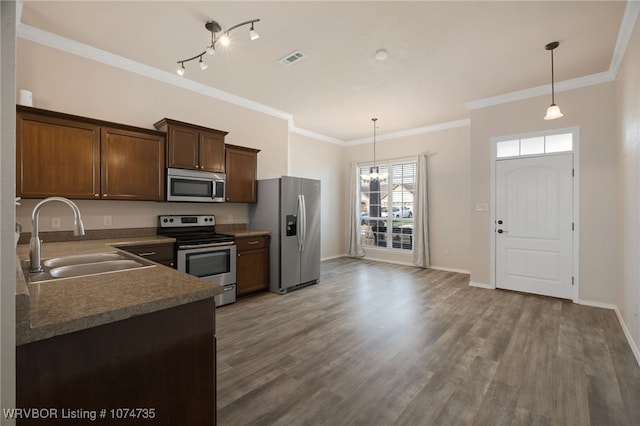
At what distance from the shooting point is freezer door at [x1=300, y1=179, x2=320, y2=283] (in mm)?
4660

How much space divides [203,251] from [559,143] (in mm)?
5141

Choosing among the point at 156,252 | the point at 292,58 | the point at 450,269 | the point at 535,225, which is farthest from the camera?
the point at 450,269

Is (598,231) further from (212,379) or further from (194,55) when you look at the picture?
(194,55)

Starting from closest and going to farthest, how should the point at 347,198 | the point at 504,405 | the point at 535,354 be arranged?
the point at 504,405 → the point at 535,354 → the point at 347,198

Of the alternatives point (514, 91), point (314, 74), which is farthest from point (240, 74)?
point (514, 91)

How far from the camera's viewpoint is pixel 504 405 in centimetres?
189

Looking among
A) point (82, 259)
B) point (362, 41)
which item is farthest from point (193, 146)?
point (362, 41)

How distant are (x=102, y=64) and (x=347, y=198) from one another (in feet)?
18.4

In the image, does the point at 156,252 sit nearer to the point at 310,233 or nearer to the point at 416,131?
the point at 310,233

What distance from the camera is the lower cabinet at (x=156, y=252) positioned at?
306 centimetres

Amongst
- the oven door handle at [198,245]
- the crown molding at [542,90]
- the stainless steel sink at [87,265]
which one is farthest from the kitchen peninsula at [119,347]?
the crown molding at [542,90]

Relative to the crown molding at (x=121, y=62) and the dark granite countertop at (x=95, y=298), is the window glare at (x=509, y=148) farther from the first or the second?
the dark granite countertop at (x=95, y=298)

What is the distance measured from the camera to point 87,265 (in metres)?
1.96

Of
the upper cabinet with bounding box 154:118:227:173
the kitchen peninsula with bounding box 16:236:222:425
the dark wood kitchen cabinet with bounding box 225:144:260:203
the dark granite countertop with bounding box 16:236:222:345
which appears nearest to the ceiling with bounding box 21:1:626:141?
the upper cabinet with bounding box 154:118:227:173
